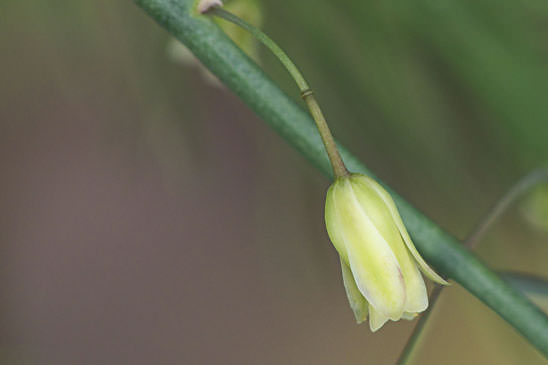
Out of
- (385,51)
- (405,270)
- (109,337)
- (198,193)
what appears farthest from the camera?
(109,337)

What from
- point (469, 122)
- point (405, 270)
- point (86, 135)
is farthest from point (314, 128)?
point (86, 135)

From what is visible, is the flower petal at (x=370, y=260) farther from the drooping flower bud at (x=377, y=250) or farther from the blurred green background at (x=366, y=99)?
the blurred green background at (x=366, y=99)

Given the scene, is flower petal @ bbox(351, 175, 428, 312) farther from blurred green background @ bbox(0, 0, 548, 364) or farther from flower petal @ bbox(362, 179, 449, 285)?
blurred green background @ bbox(0, 0, 548, 364)

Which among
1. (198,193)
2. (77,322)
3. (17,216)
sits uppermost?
(198,193)

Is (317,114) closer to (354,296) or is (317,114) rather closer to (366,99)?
(354,296)

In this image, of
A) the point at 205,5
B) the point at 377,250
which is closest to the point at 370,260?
the point at 377,250

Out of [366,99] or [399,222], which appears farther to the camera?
[366,99]

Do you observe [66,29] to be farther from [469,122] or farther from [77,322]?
[77,322]
